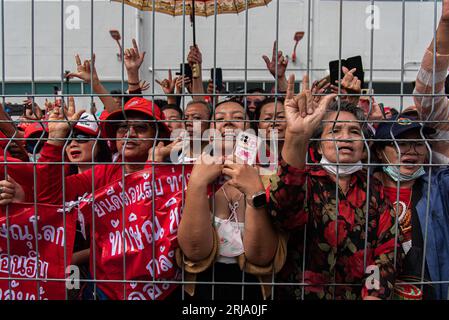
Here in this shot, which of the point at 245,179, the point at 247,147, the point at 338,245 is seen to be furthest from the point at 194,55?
the point at 338,245

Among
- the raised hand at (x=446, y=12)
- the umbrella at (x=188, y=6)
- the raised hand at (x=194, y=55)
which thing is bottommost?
the raised hand at (x=194, y=55)

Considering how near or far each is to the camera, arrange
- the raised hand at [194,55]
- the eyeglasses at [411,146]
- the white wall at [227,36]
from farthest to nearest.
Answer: the white wall at [227,36] < the raised hand at [194,55] < the eyeglasses at [411,146]

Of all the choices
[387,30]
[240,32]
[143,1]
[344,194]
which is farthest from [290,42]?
[344,194]

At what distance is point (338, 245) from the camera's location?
195cm

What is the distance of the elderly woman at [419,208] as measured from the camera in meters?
2.02

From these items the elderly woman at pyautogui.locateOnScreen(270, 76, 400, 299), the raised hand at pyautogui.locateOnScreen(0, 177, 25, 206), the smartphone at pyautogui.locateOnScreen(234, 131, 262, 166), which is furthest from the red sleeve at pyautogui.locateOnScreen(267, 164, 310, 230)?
the raised hand at pyautogui.locateOnScreen(0, 177, 25, 206)

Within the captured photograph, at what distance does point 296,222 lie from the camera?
1.89 m

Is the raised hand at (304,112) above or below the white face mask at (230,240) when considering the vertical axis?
above

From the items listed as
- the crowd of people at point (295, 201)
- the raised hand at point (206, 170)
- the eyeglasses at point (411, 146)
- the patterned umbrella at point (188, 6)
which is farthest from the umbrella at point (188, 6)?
the raised hand at point (206, 170)

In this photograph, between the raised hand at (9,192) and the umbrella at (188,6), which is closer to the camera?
the raised hand at (9,192)

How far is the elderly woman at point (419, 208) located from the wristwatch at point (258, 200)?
544 millimetres

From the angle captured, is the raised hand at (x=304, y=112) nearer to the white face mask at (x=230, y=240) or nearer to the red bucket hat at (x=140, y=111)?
the white face mask at (x=230, y=240)

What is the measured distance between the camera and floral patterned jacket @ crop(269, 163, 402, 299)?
1904mm

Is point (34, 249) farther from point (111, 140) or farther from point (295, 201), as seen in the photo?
point (295, 201)
